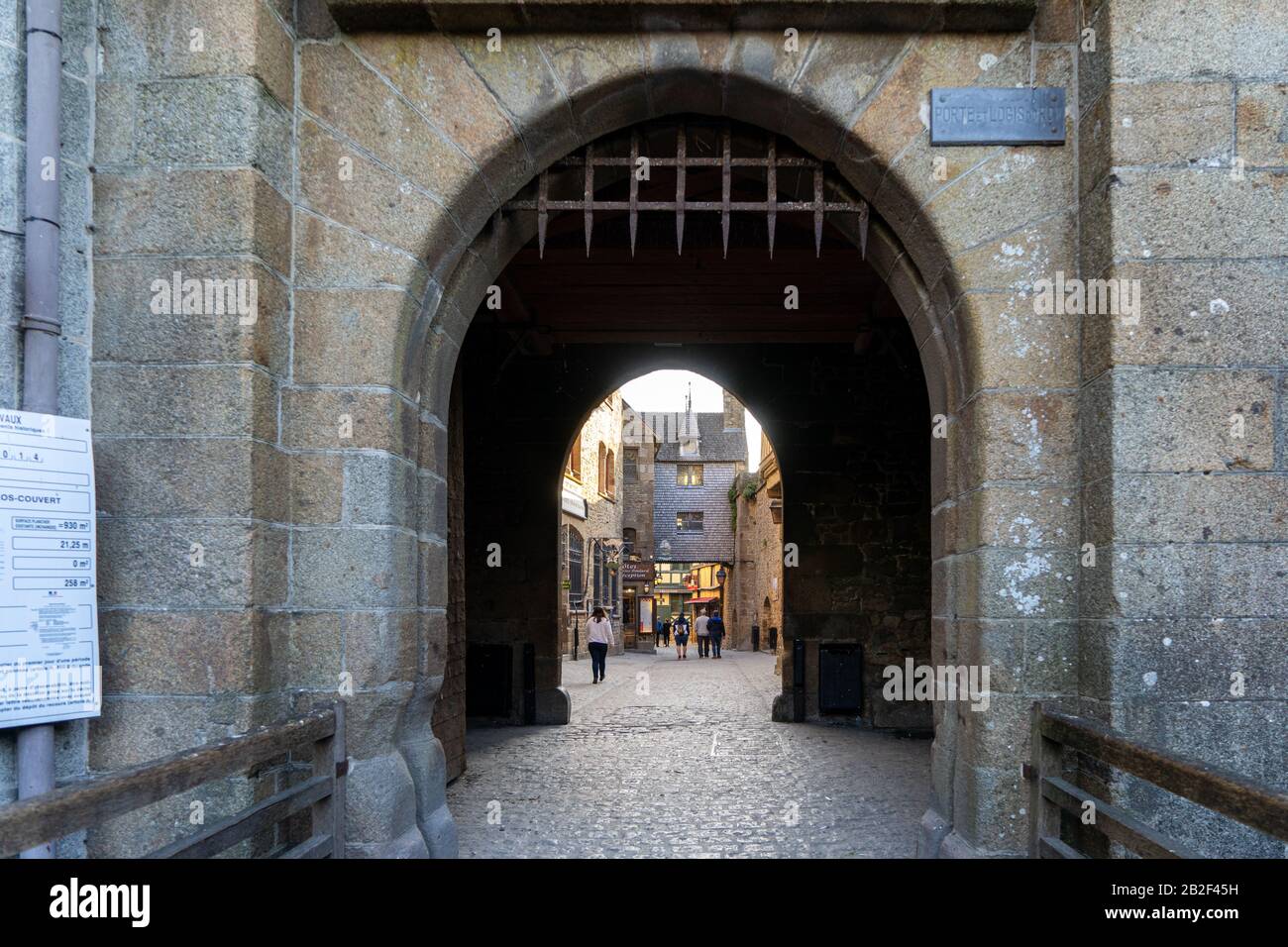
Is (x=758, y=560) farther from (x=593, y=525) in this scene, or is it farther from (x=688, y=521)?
(x=688, y=521)

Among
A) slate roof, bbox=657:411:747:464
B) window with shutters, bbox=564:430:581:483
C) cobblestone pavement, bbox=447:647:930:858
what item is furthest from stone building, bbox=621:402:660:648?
cobblestone pavement, bbox=447:647:930:858

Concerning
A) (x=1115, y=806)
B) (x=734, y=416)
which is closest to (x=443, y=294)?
(x=1115, y=806)

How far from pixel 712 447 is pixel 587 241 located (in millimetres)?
30073

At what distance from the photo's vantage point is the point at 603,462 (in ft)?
79.8

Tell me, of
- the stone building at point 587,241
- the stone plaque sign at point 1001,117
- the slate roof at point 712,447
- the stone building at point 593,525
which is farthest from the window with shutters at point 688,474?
the stone plaque sign at point 1001,117

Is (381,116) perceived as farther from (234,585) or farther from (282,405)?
(234,585)

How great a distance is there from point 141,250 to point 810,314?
19.5 feet

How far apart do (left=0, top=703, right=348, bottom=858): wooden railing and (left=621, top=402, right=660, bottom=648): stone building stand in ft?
81.5

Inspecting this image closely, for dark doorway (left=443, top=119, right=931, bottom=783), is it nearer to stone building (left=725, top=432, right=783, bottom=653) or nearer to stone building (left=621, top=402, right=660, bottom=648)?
stone building (left=725, top=432, right=783, bottom=653)

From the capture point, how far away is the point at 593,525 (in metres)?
22.9

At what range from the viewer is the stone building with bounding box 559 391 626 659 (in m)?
19.5

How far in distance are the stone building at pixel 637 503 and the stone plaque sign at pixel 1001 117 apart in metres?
24.9

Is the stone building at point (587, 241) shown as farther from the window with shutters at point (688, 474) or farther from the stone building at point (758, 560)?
the window with shutters at point (688, 474)

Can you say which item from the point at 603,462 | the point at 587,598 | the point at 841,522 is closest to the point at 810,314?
the point at 841,522
